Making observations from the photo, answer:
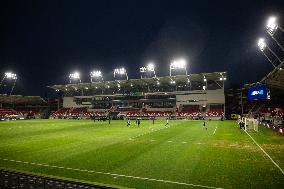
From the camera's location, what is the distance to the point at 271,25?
3616 cm

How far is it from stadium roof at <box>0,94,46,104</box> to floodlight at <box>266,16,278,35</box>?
89935 mm

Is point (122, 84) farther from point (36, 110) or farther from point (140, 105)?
point (36, 110)

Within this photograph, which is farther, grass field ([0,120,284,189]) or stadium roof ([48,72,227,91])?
stadium roof ([48,72,227,91])

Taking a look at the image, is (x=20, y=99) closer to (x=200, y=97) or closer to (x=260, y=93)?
(x=200, y=97)

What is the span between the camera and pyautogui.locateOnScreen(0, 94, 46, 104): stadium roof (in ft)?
315

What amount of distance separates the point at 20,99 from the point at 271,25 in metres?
96.9

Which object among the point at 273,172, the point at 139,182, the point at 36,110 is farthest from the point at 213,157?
the point at 36,110

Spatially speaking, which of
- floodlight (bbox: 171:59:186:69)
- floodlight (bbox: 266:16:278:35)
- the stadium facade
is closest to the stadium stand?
the stadium facade

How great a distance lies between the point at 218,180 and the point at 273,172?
3654 millimetres

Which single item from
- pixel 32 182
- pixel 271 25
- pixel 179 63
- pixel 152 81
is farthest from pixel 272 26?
pixel 152 81

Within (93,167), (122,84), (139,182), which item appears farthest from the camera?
(122,84)

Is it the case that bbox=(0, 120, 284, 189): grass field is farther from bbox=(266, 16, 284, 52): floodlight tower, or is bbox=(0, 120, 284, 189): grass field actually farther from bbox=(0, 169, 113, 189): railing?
bbox=(266, 16, 284, 52): floodlight tower

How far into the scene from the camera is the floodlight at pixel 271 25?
34469 mm

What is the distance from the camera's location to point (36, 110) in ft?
365
